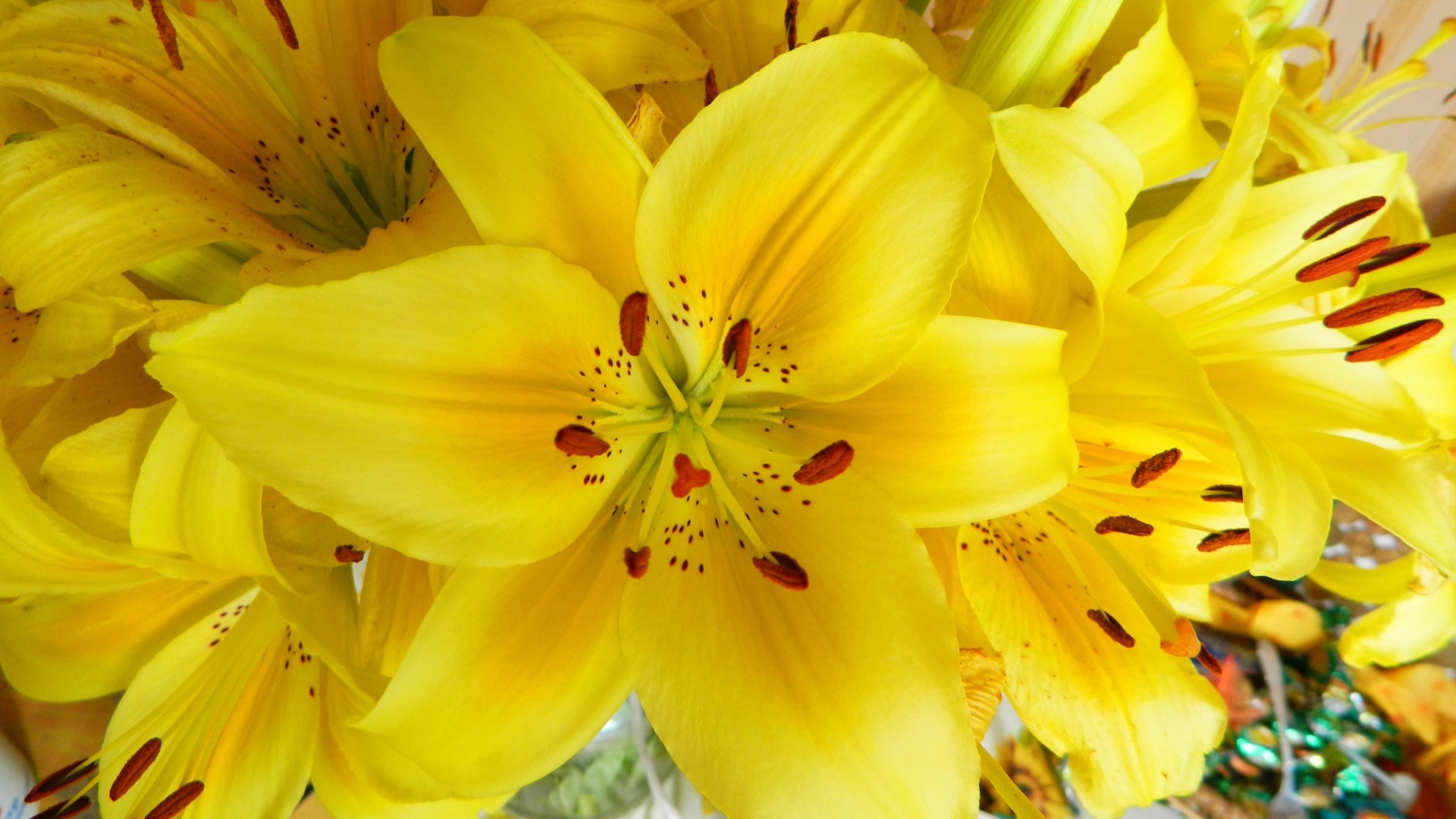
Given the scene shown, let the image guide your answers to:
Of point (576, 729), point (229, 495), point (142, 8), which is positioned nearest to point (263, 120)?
point (142, 8)

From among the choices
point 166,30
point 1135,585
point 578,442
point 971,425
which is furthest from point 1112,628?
point 166,30

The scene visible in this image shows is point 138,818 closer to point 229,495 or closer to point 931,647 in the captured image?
point 229,495

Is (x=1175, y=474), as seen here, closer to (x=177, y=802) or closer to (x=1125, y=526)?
(x=1125, y=526)

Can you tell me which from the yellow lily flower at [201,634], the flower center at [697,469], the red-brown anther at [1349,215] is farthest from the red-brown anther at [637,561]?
the red-brown anther at [1349,215]

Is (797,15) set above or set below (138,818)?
above

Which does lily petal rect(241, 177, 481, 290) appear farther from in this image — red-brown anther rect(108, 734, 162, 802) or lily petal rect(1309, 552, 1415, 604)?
lily petal rect(1309, 552, 1415, 604)
